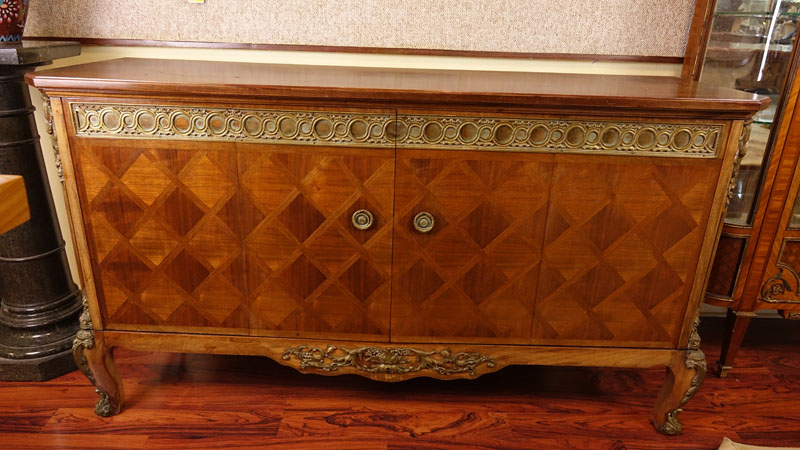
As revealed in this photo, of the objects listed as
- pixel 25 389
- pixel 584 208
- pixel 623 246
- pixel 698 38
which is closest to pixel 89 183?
pixel 25 389

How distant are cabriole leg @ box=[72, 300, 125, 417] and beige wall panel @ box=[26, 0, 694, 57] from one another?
36.5 inches

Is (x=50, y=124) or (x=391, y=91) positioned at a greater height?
(x=391, y=91)

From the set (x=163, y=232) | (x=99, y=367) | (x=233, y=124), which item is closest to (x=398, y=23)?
(x=233, y=124)

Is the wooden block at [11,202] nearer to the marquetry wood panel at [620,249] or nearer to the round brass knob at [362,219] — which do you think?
the round brass knob at [362,219]

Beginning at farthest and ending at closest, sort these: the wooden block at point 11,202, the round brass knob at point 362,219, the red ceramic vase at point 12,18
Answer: the red ceramic vase at point 12,18 < the round brass knob at point 362,219 < the wooden block at point 11,202

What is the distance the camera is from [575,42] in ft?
5.92

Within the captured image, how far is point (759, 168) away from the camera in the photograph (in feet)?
5.64

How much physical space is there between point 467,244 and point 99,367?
3.60 ft

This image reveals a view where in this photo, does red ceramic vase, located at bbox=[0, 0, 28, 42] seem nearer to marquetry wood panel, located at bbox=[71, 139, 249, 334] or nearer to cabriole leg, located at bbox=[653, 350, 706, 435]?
marquetry wood panel, located at bbox=[71, 139, 249, 334]

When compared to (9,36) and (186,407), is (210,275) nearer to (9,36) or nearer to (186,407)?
(186,407)

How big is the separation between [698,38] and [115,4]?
1848 millimetres

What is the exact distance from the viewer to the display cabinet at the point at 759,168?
5.43 feet

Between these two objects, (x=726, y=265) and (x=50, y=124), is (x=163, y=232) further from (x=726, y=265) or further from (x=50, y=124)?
(x=726, y=265)

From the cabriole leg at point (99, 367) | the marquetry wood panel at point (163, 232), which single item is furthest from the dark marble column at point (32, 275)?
the marquetry wood panel at point (163, 232)
